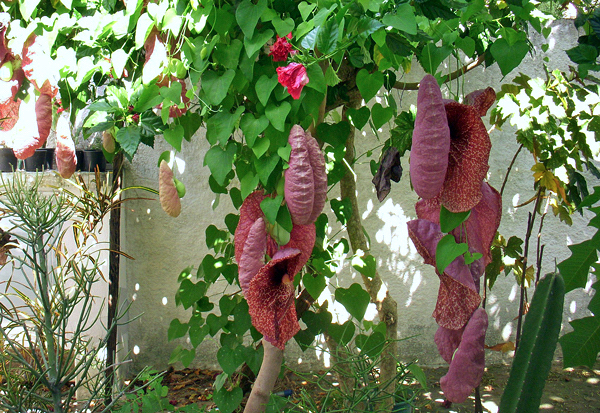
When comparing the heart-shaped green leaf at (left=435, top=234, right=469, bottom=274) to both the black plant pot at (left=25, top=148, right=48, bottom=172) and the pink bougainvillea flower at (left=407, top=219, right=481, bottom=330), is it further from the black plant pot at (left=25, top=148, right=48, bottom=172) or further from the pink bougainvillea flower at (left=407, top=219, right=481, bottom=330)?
the black plant pot at (left=25, top=148, right=48, bottom=172)

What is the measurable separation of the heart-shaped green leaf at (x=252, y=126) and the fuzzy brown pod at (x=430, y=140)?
0.45 m

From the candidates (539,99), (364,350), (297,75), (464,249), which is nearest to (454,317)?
(464,249)

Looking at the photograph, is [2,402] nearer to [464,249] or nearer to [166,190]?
[166,190]

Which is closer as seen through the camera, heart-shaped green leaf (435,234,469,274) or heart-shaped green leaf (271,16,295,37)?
heart-shaped green leaf (435,234,469,274)

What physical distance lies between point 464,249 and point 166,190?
88 cm

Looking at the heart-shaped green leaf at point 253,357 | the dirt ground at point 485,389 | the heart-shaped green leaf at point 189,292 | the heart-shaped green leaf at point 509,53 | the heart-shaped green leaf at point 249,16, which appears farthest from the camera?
the dirt ground at point 485,389

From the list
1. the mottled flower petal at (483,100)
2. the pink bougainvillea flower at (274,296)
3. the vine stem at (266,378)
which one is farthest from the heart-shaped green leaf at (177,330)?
the mottled flower petal at (483,100)

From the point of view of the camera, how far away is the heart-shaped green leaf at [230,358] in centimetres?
184

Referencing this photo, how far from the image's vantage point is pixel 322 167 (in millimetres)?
1242

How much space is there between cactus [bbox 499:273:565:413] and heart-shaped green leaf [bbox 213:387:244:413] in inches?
48.9

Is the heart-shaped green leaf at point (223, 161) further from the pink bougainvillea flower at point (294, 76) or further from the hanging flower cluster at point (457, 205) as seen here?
the hanging flower cluster at point (457, 205)

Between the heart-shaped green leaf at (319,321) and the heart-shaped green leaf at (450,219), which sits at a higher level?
the heart-shaped green leaf at (450,219)

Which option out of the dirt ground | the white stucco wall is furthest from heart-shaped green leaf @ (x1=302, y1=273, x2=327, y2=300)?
the white stucco wall

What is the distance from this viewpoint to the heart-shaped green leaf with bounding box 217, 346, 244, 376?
1.84 m
